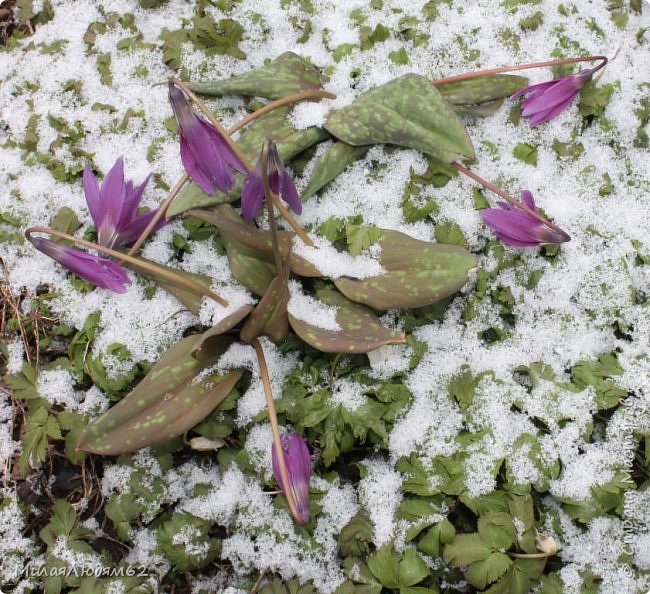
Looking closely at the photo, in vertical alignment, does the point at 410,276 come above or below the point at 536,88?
below

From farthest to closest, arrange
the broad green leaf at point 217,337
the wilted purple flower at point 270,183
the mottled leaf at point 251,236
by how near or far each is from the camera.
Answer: the mottled leaf at point 251,236 → the broad green leaf at point 217,337 → the wilted purple flower at point 270,183

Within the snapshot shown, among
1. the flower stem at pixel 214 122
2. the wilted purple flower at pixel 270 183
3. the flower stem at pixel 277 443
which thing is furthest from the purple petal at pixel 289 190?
the flower stem at pixel 277 443

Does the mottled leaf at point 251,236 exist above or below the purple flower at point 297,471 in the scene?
above

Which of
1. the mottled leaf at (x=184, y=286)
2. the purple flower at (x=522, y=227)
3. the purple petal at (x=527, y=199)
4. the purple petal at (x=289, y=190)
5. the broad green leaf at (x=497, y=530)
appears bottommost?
the broad green leaf at (x=497, y=530)

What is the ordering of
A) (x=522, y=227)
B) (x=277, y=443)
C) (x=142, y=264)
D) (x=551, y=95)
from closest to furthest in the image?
(x=277, y=443)
(x=142, y=264)
(x=522, y=227)
(x=551, y=95)

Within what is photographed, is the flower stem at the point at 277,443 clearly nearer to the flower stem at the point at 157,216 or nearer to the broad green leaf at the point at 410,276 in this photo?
the broad green leaf at the point at 410,276

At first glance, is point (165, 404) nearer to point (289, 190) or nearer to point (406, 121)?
point (289, 190)

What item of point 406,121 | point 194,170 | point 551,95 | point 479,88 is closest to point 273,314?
point 194,170
